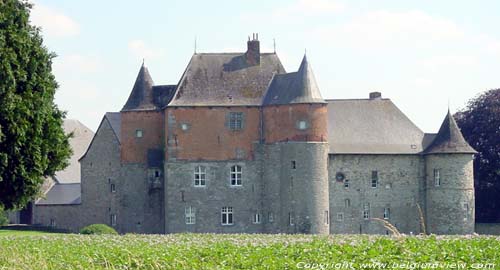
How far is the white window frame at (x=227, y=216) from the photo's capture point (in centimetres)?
5656

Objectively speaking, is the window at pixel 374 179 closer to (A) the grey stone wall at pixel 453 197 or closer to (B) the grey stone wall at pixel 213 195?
(A) the grey stone wall at pixel 453 197

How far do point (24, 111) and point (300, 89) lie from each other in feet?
77.6

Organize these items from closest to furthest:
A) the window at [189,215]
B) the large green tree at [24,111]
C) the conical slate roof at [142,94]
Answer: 1. the large green tree at [24,111]
2. the window at [189,215]
3. the conical slate roof at [142,94]

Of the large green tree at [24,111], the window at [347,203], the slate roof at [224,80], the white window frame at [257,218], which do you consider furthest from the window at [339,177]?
the large green tree at [24,111]

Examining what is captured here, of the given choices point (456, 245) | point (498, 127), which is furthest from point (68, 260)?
point (498, 127)

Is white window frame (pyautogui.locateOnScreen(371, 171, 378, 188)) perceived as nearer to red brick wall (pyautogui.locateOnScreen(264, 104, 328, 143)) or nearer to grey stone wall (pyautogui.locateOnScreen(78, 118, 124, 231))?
red brick wall (pyautogui.locateOnScreen(264, 104, 328, 143))

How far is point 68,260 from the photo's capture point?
25.4m

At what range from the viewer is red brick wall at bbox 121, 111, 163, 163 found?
195 feet

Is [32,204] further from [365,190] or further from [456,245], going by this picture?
[456,245]

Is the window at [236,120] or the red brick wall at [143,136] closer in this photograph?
the window at [236,120]

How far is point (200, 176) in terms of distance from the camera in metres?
57.0

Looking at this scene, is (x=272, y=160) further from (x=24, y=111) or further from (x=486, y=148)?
(x=24, y=111)

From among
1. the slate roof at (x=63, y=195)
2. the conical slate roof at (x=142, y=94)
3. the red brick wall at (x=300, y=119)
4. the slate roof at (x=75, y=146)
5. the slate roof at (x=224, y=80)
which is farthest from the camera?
the slate roof at (x=75, y=146)

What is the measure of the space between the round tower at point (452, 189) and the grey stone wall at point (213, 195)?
9387 millimetres
